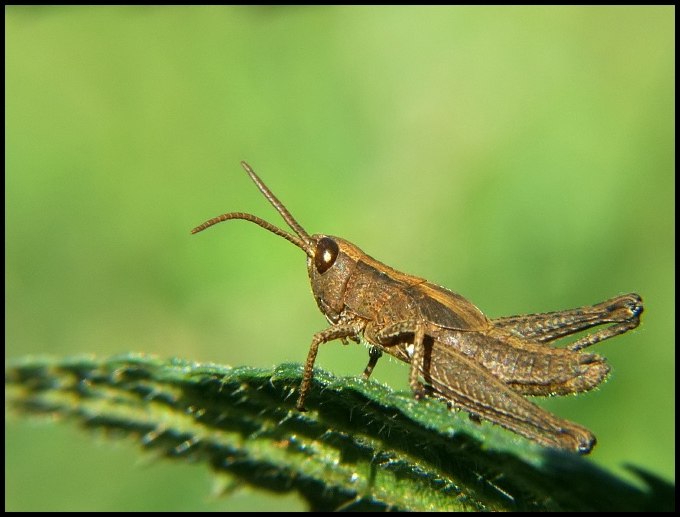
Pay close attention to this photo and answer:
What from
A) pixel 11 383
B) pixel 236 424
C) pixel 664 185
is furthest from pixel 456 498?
pixel 664 185

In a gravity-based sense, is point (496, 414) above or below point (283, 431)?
above

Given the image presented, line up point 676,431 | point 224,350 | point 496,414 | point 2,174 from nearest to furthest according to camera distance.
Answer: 1. point 496,414
2. point 676,431
3. point 224,350
4. point 2,174

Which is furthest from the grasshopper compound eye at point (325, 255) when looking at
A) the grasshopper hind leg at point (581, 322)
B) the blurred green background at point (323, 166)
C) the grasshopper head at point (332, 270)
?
the blurred green background at point (323, 166)

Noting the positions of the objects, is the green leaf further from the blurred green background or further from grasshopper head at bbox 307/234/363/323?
the blurred green background

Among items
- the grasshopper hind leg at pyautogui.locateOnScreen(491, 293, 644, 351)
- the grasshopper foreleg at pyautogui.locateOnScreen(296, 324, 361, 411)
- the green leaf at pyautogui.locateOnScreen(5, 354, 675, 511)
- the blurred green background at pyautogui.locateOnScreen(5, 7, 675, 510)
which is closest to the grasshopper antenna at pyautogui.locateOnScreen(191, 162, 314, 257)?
the grasshopper foreleg at pyautogui.locateOnScreen(296, 324, 361, 411)

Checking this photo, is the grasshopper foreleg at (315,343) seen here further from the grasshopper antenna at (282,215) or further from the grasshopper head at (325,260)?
the grasshopper antenna at (282,215)

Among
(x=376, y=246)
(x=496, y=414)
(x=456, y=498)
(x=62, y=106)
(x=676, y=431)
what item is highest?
(x=62, y=106)

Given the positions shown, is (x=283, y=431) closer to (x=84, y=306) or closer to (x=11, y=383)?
(x=11, y=383)
